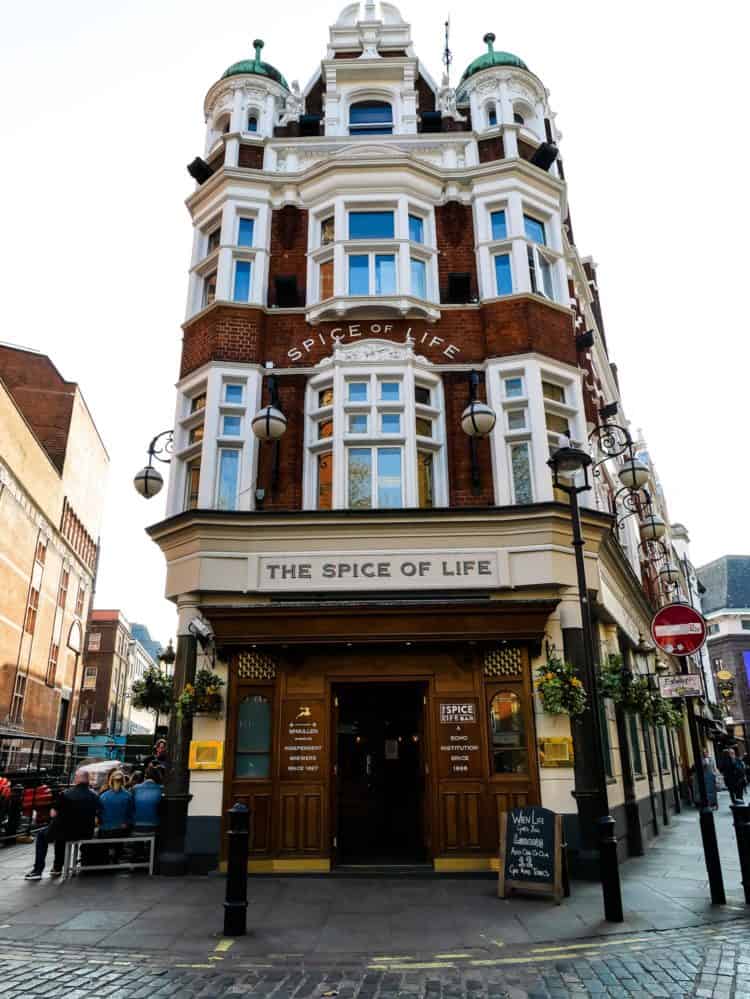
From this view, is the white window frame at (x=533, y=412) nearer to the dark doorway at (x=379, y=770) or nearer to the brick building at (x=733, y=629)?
the dark doorway at (x=379, y=770)

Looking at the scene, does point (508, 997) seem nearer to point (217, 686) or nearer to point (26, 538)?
point (217, 686)

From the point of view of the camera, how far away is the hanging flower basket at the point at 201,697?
1126cm

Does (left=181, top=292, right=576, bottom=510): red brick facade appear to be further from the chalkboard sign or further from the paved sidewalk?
the paved sidewalk

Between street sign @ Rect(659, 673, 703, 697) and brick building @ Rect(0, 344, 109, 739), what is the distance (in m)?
33.0

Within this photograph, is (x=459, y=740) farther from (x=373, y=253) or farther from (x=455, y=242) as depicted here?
(x=455, y=242)

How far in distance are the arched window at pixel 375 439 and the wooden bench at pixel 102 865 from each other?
20.4 feet

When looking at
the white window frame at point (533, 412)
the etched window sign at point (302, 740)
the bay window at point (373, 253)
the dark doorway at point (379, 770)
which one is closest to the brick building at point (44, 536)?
the bay window at point (373, 253)

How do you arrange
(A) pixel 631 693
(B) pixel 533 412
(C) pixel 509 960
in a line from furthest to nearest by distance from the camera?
(B) pixel 533 412
(A) pixel 631 693
(C) pixel 509 960

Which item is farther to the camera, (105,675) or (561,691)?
(105,675)

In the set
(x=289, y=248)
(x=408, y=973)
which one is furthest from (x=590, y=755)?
(x=289, y=248)

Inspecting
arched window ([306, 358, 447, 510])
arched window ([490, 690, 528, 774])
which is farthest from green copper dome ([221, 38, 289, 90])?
arched window ([490, 690, 528, 774])

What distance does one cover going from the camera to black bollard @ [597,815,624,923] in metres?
7.85

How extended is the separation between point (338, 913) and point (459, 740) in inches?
140

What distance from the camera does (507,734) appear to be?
11.3 meters
